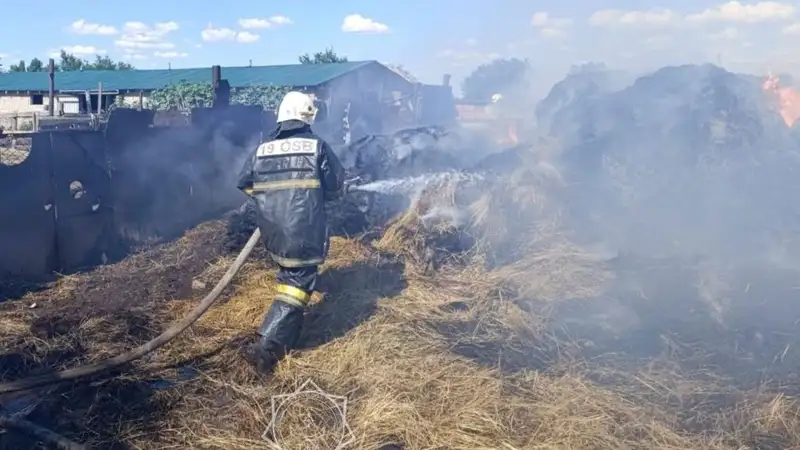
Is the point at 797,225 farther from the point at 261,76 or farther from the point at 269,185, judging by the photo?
the point at 261,76

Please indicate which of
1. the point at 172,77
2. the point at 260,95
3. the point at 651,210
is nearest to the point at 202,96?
the point at 260,95

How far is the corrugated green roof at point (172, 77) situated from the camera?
28.2m

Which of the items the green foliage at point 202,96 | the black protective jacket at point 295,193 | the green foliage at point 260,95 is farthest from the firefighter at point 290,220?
the green foliage at point 260,95

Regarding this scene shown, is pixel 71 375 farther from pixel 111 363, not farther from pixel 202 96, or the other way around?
pixel 202 96

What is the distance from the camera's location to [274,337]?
170 inches

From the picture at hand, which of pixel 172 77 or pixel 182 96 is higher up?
pixel 172 77

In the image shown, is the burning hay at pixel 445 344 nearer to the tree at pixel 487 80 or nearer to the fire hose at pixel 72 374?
the fire hose at pixel 72 374

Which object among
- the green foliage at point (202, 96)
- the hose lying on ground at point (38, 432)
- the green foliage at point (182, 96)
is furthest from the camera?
the green foliage at point (202, 96)

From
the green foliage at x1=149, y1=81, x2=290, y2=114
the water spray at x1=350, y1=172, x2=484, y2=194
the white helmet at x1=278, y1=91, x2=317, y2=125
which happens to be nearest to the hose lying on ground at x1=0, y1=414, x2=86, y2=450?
the white helmet at x1=278, y1=91, x2=317, y2=125

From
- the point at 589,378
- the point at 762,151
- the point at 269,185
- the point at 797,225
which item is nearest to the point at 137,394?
the point at 269,185

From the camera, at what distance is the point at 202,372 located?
→ 14.1ft

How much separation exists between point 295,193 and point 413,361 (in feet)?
4.42

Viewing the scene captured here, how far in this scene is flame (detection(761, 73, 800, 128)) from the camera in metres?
11.3

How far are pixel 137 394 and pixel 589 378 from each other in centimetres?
281
